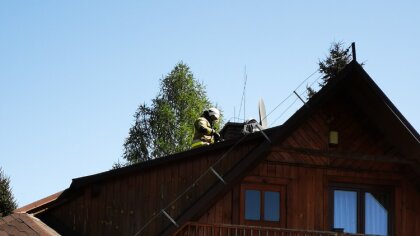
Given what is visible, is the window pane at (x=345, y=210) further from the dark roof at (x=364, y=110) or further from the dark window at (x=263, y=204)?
the dark roof at (x=364, y=110)

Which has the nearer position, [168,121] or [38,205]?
[38,205]

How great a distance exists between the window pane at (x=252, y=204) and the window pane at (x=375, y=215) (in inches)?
103

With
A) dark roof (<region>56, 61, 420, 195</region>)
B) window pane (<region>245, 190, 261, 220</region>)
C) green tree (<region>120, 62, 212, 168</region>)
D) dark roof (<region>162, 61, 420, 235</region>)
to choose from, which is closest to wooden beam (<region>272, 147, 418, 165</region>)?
dark roof (<region>162, 61, 420, 235</region>)

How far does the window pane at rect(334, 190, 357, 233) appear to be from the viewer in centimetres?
2061

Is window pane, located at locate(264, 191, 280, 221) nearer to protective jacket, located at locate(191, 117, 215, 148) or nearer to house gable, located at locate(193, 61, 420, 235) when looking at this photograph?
house gable, located at locate(193, 61, 420, 235)

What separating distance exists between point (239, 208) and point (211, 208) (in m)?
0.62

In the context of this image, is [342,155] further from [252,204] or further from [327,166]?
[252,204]

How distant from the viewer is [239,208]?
1969 cm

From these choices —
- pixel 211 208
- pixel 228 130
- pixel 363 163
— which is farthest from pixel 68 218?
pixel 363 163

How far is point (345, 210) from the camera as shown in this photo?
20.7 metres

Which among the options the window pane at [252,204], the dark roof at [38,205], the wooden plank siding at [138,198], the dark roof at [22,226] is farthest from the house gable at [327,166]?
the dark roof at [38,205]

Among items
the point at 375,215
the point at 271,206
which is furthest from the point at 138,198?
the point at 375,215

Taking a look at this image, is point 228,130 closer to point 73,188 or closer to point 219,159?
point 219,159

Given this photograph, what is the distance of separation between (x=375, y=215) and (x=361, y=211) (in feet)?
1.26
